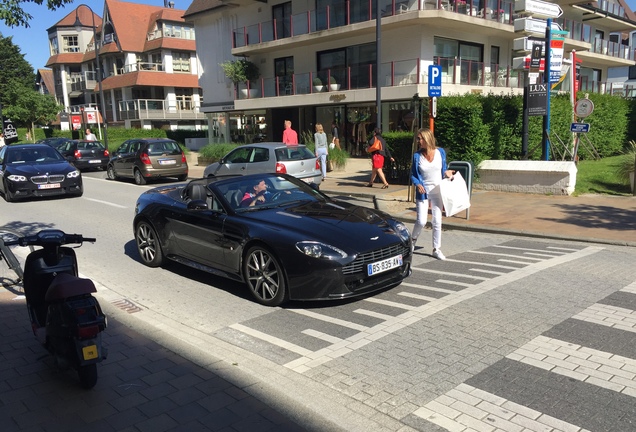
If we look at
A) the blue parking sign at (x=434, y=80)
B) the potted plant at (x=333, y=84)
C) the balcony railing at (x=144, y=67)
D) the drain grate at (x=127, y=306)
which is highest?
the balcony railing at (x=144, y=67)

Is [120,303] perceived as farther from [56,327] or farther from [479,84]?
[479,84]

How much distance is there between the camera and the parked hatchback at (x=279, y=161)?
1453 centimetres

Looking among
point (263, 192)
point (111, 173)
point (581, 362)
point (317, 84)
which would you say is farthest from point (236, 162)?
point (317, 84)

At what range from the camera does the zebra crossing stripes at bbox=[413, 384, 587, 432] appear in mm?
3342

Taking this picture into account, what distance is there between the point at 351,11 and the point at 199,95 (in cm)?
2964

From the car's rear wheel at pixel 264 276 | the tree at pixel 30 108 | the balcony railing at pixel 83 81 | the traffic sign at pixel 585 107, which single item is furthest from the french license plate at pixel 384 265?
the balcony railing at pixel 83 81

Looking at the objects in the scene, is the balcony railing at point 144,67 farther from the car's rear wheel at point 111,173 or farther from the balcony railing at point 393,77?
the car's rear wheel at point 111,173

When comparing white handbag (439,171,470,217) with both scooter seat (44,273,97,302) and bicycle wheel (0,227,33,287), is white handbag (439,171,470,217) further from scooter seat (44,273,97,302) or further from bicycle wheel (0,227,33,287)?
bicycle wheel (0,227,33,287)

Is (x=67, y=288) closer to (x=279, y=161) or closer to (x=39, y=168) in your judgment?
(x=279, y=161)

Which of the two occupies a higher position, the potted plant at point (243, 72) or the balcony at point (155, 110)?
the potted plant at point (243, 72)

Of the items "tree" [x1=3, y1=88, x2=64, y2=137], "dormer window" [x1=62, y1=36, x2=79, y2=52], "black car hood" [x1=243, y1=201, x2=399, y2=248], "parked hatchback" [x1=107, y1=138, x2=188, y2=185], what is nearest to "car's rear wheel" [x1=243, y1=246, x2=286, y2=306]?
"black car hood" [x1=243, y1=201, x2=399, y2=248]

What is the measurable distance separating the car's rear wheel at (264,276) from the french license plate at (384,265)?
0.94m

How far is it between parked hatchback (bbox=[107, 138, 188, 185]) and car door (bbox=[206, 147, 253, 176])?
3279mm

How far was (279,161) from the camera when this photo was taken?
47.6 feet
